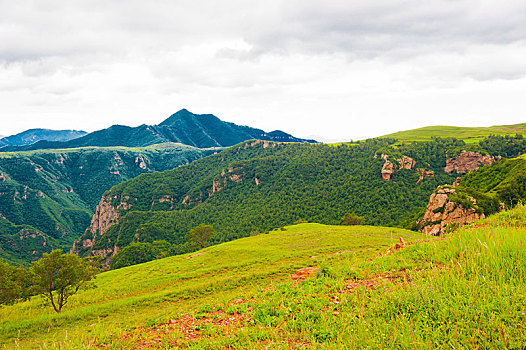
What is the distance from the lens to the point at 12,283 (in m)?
18.0

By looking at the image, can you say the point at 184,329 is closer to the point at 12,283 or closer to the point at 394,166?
the point at 12,283

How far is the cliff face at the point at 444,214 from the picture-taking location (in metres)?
48.3

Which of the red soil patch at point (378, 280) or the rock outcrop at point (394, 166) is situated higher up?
the red soil patch at point (378, 280)

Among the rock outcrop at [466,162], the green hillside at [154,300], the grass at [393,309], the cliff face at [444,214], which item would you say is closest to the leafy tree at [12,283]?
the green hillside at [154,300]

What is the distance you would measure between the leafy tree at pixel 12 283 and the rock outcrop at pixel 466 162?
173 meters

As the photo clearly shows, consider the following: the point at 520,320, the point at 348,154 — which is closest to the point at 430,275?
the point at 520,320

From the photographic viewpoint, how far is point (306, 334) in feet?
16.5

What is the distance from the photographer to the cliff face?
4834 centimetres

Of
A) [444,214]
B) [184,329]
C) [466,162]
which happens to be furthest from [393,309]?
[466,162]

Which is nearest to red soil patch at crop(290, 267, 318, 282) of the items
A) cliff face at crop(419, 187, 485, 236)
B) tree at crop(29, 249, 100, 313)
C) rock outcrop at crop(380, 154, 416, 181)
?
tree at crop(29, 249, 100, 313)

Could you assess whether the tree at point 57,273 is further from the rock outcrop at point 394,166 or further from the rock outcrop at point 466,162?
the rock outcrop at point 466,162

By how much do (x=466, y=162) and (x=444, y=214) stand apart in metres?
113

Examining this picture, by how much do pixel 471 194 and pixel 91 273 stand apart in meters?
70.6

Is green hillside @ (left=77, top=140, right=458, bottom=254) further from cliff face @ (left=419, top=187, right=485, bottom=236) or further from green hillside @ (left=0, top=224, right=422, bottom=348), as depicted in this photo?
green hillside @ (left=0, top=224, right=422, bottom=348)
